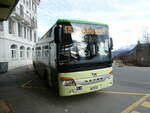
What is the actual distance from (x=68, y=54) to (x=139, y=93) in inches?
140

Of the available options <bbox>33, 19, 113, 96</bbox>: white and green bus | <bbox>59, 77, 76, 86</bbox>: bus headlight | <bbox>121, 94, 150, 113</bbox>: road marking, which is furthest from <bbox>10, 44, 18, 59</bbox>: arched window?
<bbox>121, 94, 150, 113</bbox>: road marking


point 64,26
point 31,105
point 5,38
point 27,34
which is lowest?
point 31,105

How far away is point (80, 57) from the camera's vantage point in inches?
211

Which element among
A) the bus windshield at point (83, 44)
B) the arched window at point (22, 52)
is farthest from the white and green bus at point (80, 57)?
the arched window at point (22, 52)

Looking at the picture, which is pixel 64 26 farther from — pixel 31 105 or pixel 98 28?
pixel 31 105

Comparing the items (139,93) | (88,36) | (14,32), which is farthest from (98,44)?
(14,32)

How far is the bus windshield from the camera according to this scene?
519cm

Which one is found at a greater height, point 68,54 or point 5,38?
point 5,38

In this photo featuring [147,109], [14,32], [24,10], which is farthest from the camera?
[24,10]

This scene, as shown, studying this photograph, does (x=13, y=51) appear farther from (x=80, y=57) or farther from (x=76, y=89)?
(x=76, y=89)

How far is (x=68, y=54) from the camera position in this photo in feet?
17.1

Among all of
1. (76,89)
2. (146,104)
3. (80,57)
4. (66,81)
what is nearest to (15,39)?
(80,57)

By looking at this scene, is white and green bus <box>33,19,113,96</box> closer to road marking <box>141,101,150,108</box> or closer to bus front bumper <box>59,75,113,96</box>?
bus front bumper <box>59,75,113,96</box>

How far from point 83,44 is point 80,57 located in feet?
1.72
